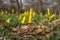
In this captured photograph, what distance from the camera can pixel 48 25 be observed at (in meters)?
4.42

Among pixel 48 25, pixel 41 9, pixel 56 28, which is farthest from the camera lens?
pixel 41 9

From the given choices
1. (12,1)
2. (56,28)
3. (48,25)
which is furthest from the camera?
(12,1)

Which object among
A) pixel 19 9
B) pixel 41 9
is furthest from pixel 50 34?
pixel 19 9

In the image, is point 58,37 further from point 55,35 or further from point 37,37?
point 37,37

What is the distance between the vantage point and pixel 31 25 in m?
4.52

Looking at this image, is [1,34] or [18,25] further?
[18,25]

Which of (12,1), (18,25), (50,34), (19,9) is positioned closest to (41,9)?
(19,9)

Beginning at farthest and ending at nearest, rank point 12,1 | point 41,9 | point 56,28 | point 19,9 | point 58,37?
point 12,1, point 19,9, point 41,9, point 56,28, point 58,37

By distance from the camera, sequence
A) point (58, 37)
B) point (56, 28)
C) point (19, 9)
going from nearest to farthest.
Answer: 1. point (58, 37)
2. point (56, 28)
3. point (19, 9)

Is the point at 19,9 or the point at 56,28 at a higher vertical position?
the point at 56,28

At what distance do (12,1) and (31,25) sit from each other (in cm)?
1024

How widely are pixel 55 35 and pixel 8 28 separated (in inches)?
37.8

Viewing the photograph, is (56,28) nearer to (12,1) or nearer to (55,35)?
(55,35)

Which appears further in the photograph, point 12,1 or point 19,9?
point 12,1
